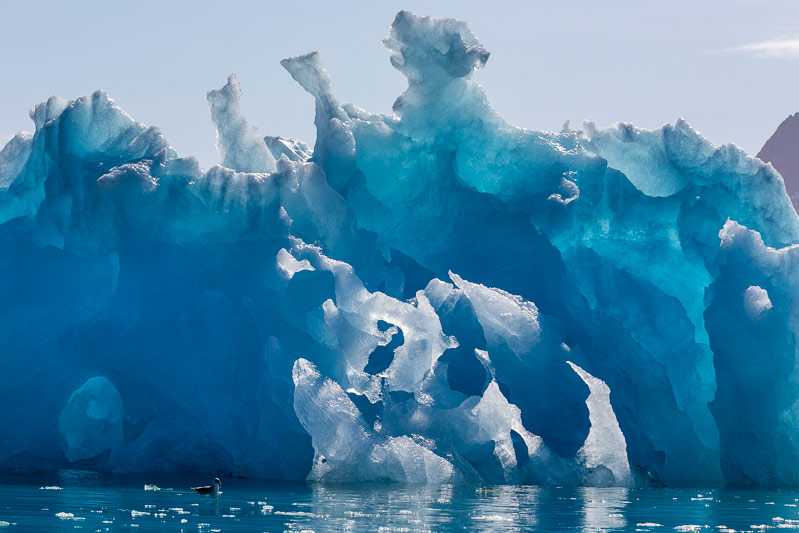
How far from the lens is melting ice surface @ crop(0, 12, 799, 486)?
17.3 m

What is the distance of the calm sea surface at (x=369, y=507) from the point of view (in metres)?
9.80

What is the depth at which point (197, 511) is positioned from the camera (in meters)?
11.1

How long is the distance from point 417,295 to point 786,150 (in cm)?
6894

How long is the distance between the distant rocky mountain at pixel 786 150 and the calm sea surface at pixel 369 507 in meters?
66.3

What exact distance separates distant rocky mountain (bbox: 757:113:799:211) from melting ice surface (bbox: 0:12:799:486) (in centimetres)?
6345

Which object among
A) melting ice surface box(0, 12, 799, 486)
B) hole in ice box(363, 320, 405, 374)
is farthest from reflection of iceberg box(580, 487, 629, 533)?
hole in ice box(363, 320, 405, 374)

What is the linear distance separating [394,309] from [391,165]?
284 cm

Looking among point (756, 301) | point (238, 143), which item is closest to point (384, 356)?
point (238, 143)

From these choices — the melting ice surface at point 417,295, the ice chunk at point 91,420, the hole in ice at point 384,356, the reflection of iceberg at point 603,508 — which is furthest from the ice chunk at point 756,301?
the ice chunk at point 91,420

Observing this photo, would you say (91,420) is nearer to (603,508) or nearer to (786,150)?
(603,508)

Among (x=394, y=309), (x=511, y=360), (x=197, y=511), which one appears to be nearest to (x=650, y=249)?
(x=511, y=360)

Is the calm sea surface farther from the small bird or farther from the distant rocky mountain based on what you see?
the distant rocky mountain

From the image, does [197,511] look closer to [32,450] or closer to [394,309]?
[394,309]

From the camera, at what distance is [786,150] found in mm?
79750
